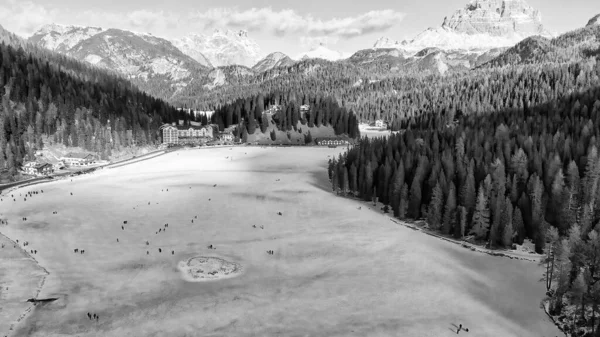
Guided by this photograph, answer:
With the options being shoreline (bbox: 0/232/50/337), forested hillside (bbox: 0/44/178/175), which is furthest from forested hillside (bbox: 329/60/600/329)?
forested hillside (bbox: 0/44/178/175)

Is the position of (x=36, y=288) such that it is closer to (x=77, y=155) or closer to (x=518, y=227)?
(x=518, y=227)

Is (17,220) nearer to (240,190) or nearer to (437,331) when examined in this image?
(240,190)

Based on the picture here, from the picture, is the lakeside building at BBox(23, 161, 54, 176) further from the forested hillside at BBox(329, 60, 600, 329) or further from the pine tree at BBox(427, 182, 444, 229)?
the pine tree at BBox(427, 182, 444, 229)

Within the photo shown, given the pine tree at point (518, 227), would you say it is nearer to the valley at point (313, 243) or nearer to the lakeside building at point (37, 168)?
the valley at point (313, 243)

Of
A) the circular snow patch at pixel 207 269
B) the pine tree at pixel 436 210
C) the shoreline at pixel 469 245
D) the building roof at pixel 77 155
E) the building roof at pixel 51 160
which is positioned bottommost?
the shoreline at pixel 469 245

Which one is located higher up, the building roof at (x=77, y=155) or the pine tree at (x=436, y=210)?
the building roof at (x=77, y=155)

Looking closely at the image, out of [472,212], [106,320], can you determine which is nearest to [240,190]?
[472,212]

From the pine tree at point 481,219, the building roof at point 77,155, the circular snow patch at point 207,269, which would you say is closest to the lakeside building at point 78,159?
the building roof at point 77,155
